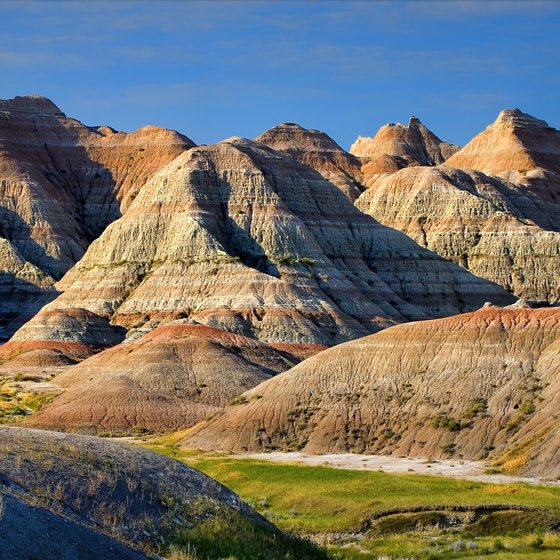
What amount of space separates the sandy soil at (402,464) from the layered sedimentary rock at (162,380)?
28.3 metres

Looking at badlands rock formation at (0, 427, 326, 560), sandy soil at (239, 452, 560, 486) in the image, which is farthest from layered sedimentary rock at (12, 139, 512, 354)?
badlands rock formation at (0, 427, 326, 560)

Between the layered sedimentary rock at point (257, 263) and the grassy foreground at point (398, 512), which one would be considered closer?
the grassy foreground at point (398, 512)

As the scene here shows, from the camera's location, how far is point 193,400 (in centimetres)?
11044

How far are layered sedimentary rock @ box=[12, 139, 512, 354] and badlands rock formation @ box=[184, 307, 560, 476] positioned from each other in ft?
200

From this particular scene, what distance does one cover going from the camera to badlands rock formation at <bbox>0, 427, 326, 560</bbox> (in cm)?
2555

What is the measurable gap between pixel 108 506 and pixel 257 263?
5437 inches

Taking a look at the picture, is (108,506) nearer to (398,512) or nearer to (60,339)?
(398,512)

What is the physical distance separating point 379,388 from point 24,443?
4886 centimetres

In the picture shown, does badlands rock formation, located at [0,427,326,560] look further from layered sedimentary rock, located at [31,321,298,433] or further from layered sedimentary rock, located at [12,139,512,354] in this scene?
layered sedimentary rock, located at [12,139,512,354]

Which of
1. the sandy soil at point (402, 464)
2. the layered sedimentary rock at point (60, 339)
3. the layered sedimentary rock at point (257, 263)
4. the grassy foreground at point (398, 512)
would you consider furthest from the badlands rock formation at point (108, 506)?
the layered sedimentary rock at point (257, 263)

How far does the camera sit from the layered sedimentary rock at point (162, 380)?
102m

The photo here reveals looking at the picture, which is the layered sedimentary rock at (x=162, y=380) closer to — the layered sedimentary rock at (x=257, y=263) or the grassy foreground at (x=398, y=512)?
the layered sedimentary rock at (x=257, y=263)

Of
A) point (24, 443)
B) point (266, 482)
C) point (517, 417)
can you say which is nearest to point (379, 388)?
point (517, 417)

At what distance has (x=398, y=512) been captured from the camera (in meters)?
46.5
